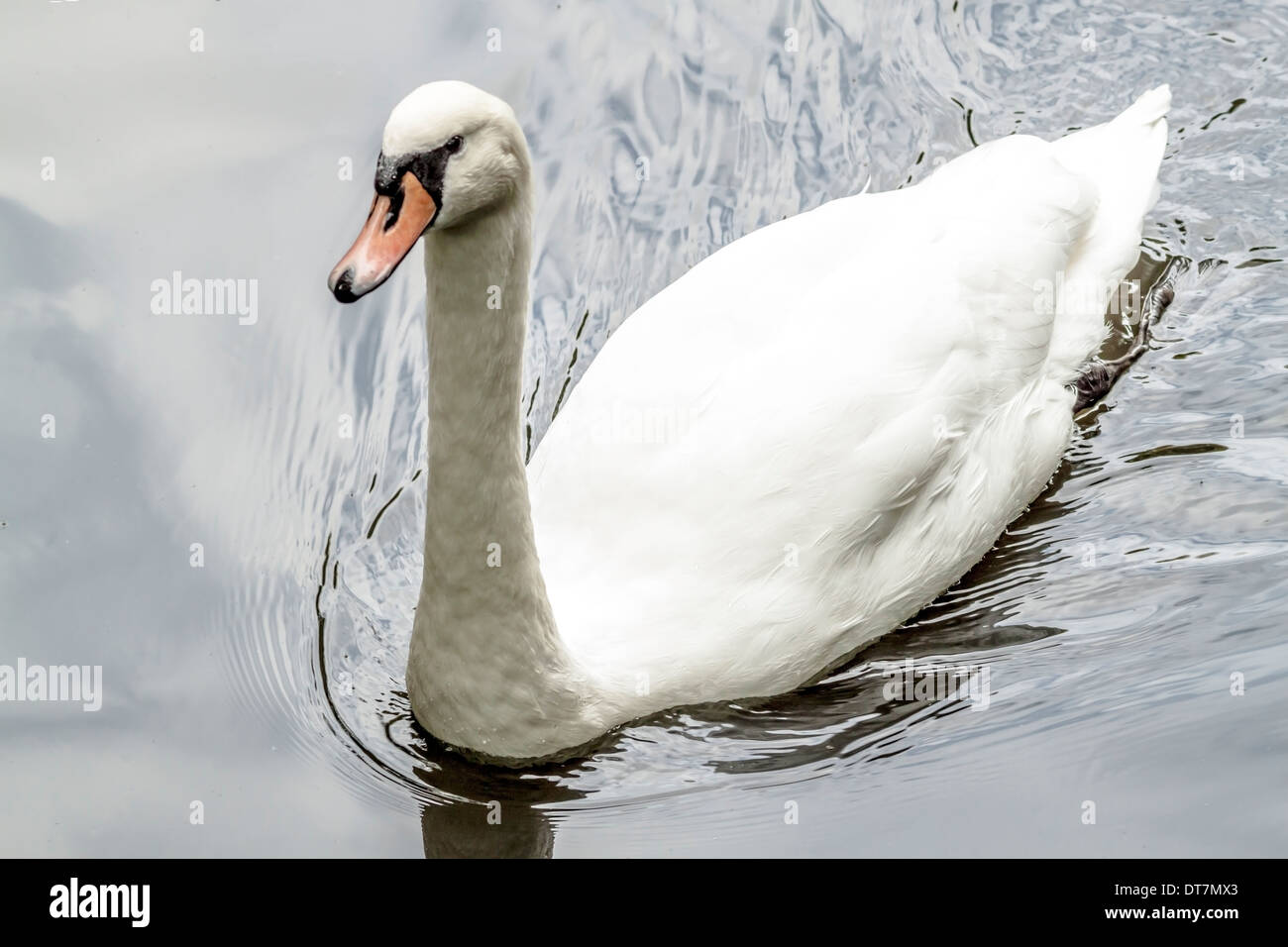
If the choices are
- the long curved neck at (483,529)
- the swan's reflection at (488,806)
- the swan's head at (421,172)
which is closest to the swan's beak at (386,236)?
the swan's head at (421,172)

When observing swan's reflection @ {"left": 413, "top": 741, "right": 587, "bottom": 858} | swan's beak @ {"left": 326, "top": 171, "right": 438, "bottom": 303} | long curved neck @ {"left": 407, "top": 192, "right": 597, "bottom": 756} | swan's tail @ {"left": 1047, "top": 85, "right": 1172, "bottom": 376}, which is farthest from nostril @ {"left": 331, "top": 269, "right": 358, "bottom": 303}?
swan's tail @ {"left": 1047, "top": 85, "right": 1172, "bottom": 376}

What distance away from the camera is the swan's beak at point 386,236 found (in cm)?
430

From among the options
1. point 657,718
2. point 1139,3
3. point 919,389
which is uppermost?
point 1139,3

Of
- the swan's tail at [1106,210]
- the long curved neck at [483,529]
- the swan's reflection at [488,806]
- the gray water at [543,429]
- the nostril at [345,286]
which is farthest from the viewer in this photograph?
the swan's tail at [1106,210]

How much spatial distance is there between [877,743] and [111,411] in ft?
10.5

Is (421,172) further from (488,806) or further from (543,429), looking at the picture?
(543,429)

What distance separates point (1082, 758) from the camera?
5.59 meters

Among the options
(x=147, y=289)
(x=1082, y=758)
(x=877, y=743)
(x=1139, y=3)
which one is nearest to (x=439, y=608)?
(x=877, y=743)

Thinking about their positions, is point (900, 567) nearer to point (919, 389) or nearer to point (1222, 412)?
point (919, 389)

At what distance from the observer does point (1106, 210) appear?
24.3 ft

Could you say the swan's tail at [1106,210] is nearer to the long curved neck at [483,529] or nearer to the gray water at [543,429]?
the gray water at [543,429]

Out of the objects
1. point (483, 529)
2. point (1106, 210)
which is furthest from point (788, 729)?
point (1106, 210)

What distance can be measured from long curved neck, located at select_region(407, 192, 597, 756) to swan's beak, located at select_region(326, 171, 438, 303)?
9.1 inches

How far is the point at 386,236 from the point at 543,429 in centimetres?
280
